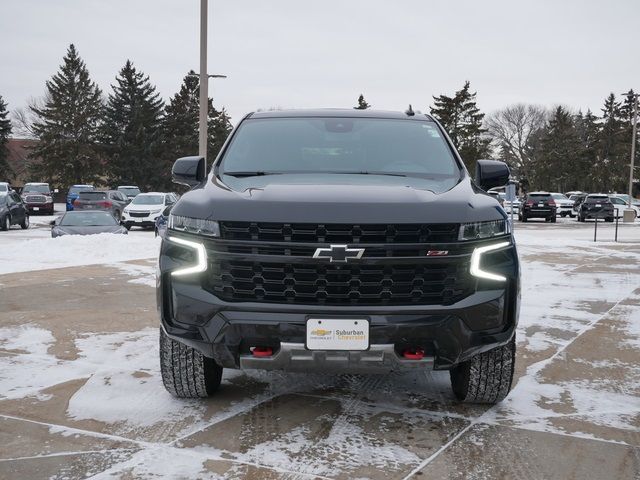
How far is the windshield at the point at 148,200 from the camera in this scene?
2600 cm

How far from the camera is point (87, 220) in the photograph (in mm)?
16797

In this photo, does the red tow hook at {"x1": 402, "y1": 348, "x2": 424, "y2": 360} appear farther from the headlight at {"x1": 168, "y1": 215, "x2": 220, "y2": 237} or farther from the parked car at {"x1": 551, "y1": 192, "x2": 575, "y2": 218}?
the parked car at {"x1": 551, "y1": 192, "x2": 575, "y2": 218}

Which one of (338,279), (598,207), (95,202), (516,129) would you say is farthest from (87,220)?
(516,129)

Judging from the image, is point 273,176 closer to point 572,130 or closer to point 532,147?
point 572,130

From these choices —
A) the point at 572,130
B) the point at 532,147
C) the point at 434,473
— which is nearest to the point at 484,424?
the point at 434,473

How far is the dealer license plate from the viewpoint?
3.44m

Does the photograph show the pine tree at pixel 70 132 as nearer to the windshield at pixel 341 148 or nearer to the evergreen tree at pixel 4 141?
the evergreen tree at pixel 4 141

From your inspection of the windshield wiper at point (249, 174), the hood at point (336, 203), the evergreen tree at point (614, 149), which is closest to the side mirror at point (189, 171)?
the windshield wiper at point (249, 174)

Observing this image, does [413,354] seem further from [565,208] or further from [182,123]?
[182,123]

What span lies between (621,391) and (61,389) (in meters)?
3.73

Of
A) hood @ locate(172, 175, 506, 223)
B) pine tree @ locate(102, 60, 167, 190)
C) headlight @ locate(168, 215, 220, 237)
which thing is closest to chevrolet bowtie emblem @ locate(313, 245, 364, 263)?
hood @ locate(172, 175, 506, 223)

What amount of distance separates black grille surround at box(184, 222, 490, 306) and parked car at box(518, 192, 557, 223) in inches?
1286

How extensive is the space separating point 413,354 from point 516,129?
283 feet

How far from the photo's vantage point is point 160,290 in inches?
147
